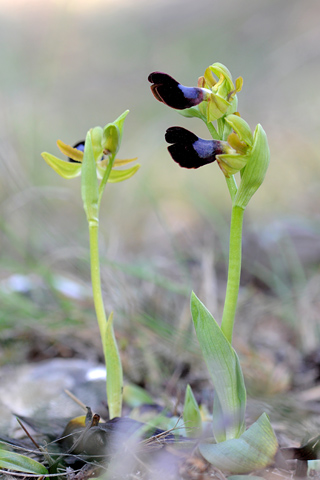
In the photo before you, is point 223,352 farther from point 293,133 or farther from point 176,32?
point 176,32

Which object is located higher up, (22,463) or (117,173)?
(117,173)

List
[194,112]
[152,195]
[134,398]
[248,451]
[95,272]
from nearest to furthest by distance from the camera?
[248,451], [194,112], [95,272], [134,398], [152,195]

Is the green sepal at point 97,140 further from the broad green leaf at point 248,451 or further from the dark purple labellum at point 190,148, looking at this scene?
the broad green leaf at point 248,451

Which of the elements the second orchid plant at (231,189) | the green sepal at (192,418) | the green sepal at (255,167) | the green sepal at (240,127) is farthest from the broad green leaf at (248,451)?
the green sepal at (240,127)

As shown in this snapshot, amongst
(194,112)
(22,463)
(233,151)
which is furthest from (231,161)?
(22,463)

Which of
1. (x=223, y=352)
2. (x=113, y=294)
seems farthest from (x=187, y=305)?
(x=223, y=352)

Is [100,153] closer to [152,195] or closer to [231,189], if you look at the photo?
[231,189]
